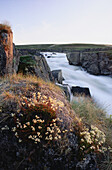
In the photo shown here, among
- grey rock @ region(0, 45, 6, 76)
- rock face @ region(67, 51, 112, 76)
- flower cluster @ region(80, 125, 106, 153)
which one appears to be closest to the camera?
flower cluster @ region(80, 125, 106, 153)

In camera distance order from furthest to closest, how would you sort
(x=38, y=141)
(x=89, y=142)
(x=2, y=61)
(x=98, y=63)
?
1. (x=98, y=63)
2. (x=2, y=61)
3. (x=89, y=142)
4. (x=38, y=141)

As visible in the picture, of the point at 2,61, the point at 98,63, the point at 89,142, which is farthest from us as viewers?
the point at 98,63

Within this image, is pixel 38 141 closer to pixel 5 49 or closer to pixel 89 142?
pixel 89 142

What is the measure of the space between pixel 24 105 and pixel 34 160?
117 centimetres

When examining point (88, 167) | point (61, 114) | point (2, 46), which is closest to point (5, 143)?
point (61, 114)

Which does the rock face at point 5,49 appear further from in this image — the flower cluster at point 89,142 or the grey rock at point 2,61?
the flower cluster at point 89,142

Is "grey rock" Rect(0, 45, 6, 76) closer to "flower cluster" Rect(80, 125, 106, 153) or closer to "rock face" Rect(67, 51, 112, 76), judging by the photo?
"flower cluster" Rect(80, 125, 106, 153)

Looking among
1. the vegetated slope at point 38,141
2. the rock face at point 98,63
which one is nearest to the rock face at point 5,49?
the vegetated slope at point 38,141

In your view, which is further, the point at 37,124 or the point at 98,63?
the point at 98,63

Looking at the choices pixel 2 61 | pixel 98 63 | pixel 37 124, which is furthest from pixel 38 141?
pixel 98 63

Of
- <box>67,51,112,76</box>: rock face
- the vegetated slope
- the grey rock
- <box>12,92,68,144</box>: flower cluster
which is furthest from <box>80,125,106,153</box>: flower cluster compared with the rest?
<box>67,51,112,76</box>: rock face

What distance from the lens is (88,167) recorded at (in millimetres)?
2760

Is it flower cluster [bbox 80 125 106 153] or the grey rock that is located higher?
the grey rock

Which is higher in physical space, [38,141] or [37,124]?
[37,124]
